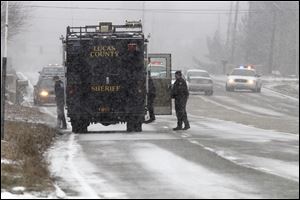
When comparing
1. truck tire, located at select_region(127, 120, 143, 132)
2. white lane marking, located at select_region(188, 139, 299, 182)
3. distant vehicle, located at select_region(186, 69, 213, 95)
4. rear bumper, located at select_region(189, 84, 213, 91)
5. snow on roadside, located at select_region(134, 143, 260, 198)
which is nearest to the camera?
snow on roadside, located at select_region(134, 143, 260, 198)

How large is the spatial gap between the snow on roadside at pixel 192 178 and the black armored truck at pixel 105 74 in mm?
5658

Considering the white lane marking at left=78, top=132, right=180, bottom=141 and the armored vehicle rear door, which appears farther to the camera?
the armored vehicle rear door

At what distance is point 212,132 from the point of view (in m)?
21.6

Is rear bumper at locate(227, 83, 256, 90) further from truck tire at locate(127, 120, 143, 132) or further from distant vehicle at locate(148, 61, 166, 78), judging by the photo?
truck tire at locate(127, 120, 143, 132)

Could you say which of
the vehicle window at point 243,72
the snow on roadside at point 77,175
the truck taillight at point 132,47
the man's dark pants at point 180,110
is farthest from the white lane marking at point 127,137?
the vehicle window at point 243,72

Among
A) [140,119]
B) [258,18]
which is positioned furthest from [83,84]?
[258,18]

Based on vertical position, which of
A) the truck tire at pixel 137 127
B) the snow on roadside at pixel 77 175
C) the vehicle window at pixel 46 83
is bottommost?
the snow on roadside at pixel 77 175

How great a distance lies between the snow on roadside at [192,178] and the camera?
10609mm

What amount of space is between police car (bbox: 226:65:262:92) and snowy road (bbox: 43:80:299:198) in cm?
2552

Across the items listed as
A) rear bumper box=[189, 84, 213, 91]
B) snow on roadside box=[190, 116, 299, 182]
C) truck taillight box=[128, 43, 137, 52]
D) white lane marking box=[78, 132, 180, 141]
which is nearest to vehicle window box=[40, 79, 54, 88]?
rear bumper box=[189, 84, 213, 91]

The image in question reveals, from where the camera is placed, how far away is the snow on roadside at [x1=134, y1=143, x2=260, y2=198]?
10609mm

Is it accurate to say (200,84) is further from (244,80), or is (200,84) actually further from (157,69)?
(157,69)

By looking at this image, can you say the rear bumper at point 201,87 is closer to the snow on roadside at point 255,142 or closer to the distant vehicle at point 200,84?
the distant vehicle at point 200,84

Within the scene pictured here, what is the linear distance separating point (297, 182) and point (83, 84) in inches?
405
